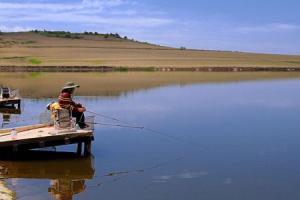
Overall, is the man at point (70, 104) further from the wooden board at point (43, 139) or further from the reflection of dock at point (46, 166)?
the reflection of dock at point (46, 166)

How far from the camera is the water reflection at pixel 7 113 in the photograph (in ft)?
80.2

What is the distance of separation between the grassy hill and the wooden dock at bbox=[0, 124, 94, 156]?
233ft

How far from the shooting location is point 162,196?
12.5 metres

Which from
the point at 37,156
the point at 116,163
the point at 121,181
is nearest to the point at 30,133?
the point at 37,156

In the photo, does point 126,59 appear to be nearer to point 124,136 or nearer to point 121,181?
point 124,136

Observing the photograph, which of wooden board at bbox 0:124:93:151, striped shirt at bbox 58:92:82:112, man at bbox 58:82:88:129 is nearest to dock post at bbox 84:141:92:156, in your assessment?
wooden board at bbox 0:124:93:151

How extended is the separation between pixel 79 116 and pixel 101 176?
308 cm

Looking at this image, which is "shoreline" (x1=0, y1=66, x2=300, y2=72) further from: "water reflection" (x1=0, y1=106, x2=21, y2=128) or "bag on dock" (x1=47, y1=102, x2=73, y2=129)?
"bag on dock" (x1=47, y1=102, x2=73, y2=129)

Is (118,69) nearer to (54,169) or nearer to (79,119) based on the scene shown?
(79,119)

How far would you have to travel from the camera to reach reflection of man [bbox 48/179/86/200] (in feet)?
41.5

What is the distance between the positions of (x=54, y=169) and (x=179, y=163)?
335 cm

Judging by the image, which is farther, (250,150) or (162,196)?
(250,150)

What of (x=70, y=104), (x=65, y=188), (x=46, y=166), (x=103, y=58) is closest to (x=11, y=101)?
(x=70, y=104)

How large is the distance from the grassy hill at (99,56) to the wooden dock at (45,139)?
71105 millimetres
